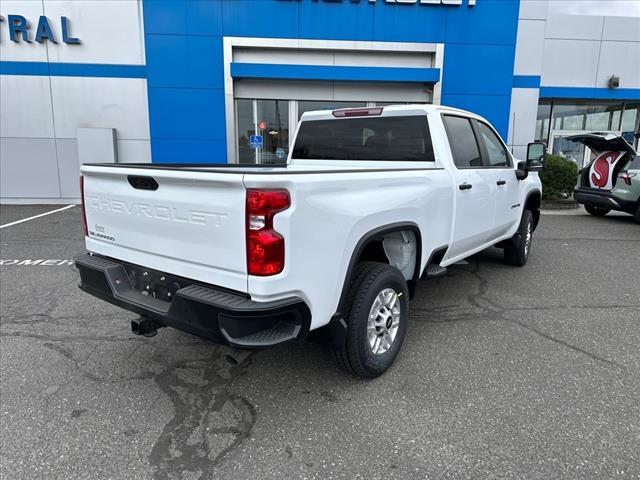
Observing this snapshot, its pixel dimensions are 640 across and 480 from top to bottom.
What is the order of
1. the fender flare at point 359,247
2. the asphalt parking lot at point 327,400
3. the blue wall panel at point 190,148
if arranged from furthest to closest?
the blue wall panel at point 190,148 → the fender flare at point 359,247 → the asphalt parking lot at point 327,400

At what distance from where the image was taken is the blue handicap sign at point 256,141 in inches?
502

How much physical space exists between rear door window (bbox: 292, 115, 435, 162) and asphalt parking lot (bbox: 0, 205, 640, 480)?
1.63 m

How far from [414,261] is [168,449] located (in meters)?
2.20

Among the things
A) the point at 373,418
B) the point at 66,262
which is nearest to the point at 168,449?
the point at 373,418

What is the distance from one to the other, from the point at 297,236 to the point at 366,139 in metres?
2.25

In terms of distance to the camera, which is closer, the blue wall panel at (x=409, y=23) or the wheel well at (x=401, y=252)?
the wheel well at (x=401, y=252)

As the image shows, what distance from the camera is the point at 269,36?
466 inches

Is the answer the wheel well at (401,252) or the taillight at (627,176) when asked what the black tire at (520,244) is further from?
the taillight at (627,176)

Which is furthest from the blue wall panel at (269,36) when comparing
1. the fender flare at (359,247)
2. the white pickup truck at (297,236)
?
the fender flare at (359,247)

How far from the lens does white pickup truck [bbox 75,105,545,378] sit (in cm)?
231

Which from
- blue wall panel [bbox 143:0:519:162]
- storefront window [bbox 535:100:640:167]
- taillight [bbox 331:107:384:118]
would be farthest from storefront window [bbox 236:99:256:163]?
storefront window [bbox 535:100:640:167]

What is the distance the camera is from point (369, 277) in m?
3.02

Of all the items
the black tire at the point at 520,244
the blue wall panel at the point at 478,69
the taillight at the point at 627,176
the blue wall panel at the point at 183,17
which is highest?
the blue wall panel at the point at 183,17

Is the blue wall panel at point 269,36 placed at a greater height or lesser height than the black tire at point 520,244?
greater
